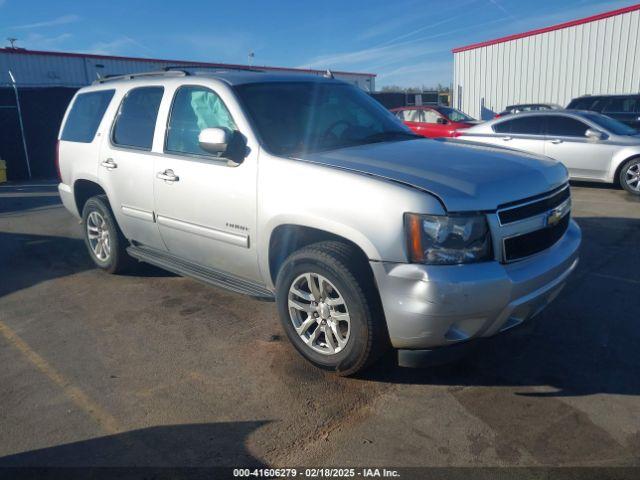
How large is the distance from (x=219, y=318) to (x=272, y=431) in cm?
169

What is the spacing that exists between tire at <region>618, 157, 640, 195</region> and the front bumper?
24.4ft

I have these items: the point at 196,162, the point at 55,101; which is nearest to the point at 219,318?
the point at 196,162

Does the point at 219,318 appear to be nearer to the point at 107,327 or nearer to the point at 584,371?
the point at 107,327

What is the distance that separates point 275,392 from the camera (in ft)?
10.9

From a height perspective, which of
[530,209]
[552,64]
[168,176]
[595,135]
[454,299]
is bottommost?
[454,299]

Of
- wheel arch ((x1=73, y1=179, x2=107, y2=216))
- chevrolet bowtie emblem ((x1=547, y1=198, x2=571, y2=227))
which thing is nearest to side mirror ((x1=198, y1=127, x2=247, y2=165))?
chevrolet bowtie emblem ((x1=547, y1=198, x2=571, y2=227))

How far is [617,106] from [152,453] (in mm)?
14116

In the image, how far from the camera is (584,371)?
3408 mm

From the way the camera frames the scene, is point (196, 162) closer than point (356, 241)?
No

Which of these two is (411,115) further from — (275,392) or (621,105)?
(275,392)

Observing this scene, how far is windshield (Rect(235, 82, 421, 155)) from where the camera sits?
3848 millimetres

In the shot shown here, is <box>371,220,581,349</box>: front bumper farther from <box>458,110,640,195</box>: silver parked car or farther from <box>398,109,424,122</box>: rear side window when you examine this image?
<box>398,109,424,122</box>: rear side window

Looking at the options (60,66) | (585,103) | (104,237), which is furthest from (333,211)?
(60,66)

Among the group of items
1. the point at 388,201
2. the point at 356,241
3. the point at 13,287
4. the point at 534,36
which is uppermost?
the point at 534,36
